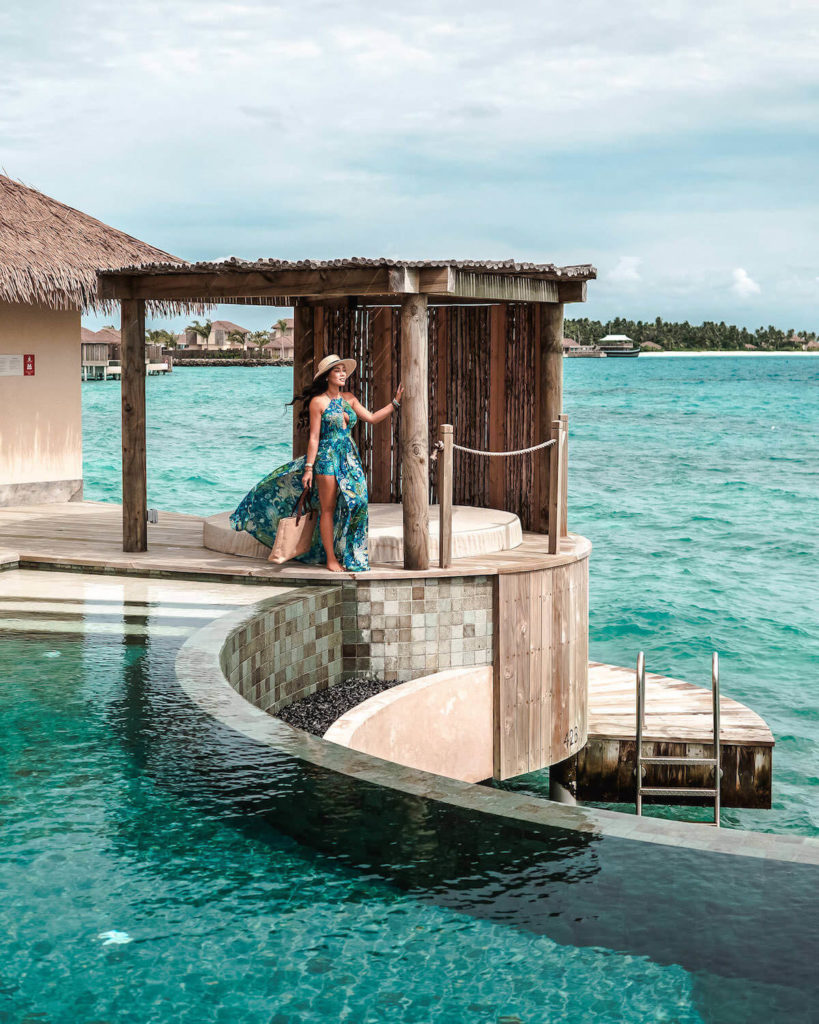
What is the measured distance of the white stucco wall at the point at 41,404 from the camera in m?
12.8

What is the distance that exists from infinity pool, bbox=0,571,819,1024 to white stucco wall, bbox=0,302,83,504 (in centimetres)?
859

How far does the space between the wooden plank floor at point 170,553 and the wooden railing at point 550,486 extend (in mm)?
134

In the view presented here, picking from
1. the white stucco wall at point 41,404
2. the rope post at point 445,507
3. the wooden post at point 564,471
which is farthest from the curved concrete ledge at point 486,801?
the white stucco wall at point 41,404

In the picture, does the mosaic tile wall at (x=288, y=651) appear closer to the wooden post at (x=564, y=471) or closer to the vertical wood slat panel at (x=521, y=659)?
the vertical wood slat panel at (x=521, y=659)

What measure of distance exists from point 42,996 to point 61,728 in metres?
2.17

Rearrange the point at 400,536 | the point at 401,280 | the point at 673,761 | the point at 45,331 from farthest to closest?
the point at 45,331, the point at 400,536, the point at 673,761, the point at 401,280

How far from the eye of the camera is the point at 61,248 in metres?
12.5

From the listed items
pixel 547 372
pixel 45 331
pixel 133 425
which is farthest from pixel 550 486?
pixel 45 331

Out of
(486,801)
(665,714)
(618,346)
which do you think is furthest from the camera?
(618,346)

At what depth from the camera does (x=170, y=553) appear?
9523 millimetres

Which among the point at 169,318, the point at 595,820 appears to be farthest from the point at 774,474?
the point at 595,820

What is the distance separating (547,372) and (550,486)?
1.47 m

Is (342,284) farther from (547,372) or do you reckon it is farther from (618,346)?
(618,346)

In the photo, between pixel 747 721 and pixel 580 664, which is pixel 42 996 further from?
pixel 747 721
